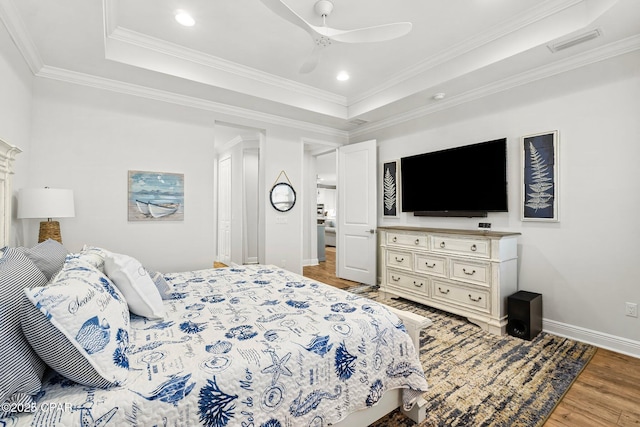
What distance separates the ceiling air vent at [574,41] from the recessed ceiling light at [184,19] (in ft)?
10.2

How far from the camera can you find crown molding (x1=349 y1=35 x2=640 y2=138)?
252 centimetres

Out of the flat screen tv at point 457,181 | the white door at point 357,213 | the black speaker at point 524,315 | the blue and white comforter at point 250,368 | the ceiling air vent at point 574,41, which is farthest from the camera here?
the white door at point 357,213

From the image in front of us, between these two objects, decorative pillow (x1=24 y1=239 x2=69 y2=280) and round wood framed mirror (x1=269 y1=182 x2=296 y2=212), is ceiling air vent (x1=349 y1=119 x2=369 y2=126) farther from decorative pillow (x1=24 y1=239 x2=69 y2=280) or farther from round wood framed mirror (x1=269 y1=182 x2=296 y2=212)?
decorative pillow (x1=24 y1=239 x2=69 y2=280)

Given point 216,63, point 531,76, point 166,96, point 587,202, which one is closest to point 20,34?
point 166,96

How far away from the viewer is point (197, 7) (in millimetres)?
2453

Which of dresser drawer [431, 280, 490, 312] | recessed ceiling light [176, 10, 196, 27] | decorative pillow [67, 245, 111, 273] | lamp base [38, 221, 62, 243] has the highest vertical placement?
recessed ceiling light [176, 10, 196, 27]

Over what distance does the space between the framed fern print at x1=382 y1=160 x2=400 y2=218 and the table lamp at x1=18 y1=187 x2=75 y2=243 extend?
379 centimetres

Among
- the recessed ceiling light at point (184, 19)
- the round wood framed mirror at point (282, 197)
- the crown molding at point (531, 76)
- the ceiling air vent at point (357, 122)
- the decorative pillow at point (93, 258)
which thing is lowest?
the decorative pillow at point (93, 258)

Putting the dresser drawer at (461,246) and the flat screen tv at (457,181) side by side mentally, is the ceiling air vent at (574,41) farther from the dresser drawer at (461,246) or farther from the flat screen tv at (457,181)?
the dresser drawer at (461,246)

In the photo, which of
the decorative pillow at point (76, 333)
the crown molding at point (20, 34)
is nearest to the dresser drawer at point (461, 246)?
the decorative pillow at point (76, 333)

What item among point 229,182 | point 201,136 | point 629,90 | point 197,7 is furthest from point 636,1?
point 229,182

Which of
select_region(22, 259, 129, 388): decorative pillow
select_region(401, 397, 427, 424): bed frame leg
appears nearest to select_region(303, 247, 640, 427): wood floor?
select_region(401, 397, 427, 424): bed frame leg

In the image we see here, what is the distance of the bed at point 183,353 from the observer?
3.15 feet

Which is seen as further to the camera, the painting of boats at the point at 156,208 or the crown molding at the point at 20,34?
the painting of boats at the point at 156,208
